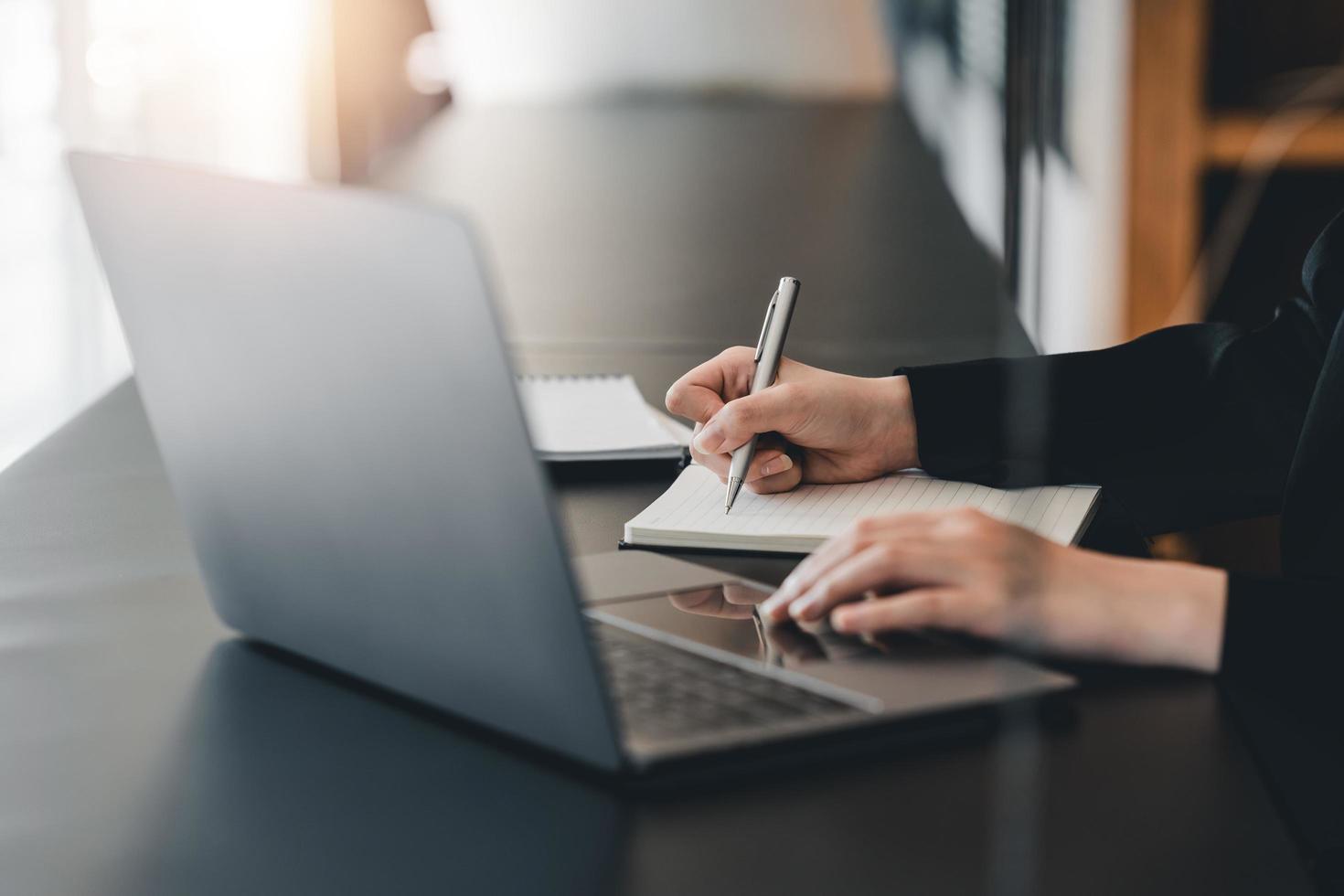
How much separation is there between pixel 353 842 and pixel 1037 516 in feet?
1.25

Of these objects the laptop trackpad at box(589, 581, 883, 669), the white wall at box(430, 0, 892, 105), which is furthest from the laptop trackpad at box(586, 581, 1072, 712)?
the white wall at box(430, 0, 892, 105)

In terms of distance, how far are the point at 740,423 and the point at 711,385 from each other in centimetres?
10

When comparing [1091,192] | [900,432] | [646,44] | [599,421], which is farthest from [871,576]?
[646,44]

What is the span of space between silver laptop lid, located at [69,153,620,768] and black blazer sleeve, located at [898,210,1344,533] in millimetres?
343

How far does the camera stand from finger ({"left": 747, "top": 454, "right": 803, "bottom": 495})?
705mm

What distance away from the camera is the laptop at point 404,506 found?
0.35m

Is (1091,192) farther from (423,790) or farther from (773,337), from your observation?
(773,337)

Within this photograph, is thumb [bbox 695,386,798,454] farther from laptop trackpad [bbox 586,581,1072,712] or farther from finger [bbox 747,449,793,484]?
laptop trackpad [bbox 586,581,1072,712]

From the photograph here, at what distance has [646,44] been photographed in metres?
1.27

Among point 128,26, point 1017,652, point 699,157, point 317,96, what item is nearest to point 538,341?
point 317,96

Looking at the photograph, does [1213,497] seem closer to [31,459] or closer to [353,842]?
[353,842]

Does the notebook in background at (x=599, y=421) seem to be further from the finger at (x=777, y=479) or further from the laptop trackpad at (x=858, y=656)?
the laptop trackpad at (x=858, y=656)

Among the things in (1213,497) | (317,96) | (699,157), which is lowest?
(1213,497)

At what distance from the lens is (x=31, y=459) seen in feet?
2.63
